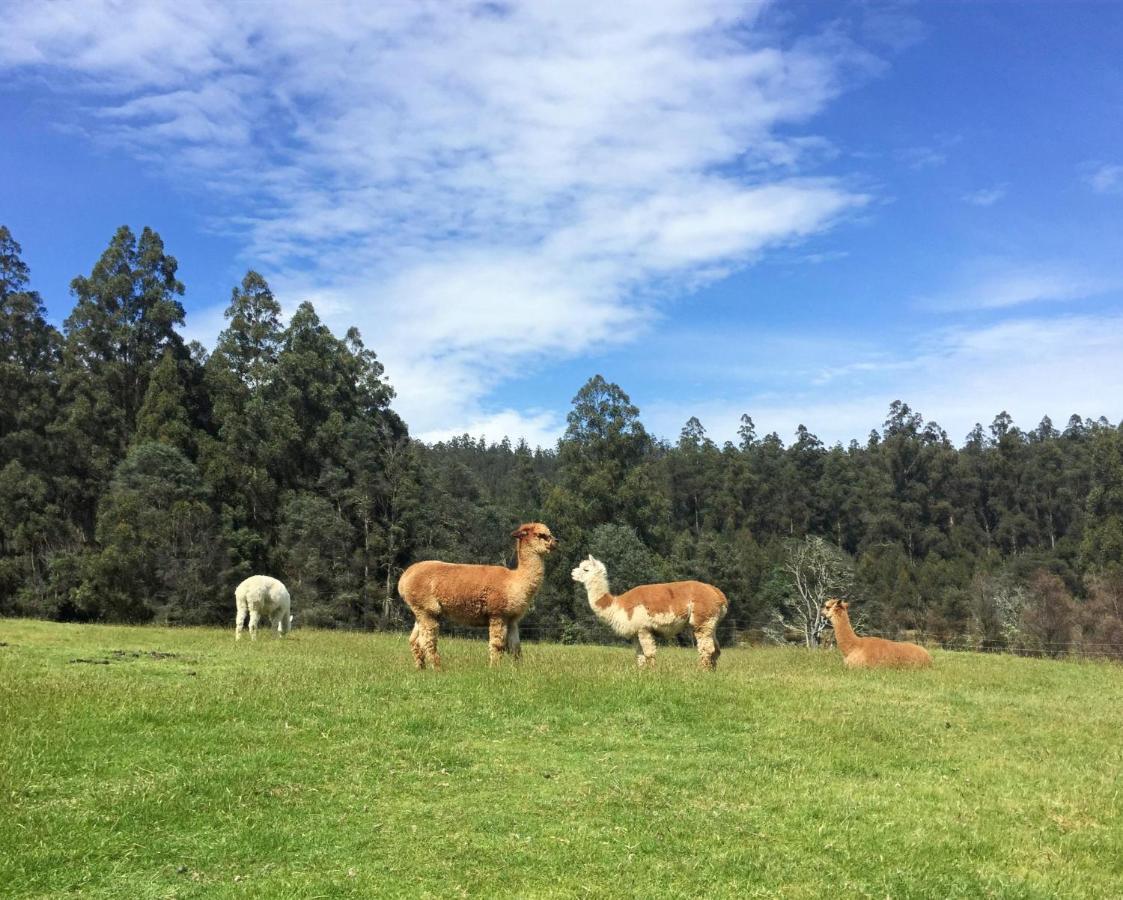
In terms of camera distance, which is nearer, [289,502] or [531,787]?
[531,787]

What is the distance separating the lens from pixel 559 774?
887cm

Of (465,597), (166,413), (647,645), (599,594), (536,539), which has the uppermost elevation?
(166,413)

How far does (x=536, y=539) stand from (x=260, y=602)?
10854 millimetres

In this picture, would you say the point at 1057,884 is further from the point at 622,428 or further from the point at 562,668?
the point at 622,428

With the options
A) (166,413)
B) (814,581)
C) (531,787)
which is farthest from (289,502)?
(531,787)

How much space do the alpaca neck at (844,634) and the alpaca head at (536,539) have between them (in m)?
7.87

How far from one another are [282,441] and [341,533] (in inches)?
306

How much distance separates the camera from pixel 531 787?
27.6 feet

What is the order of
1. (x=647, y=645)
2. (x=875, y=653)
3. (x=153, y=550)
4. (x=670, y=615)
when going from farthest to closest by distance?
1. (x=153, y=550)
2. (x=875, y=653)
3. (x=647, y=645)
4. (x=670, y=615)

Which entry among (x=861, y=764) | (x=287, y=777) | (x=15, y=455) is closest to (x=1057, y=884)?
(x=861, y=764)

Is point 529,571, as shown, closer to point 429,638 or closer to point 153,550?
point 429,638

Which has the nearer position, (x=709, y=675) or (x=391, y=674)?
(x=391, y=674)

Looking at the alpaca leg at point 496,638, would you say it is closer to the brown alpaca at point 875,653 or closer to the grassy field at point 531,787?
the grassy field at point 531,787

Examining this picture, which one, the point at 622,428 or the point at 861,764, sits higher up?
the point at 622,428
